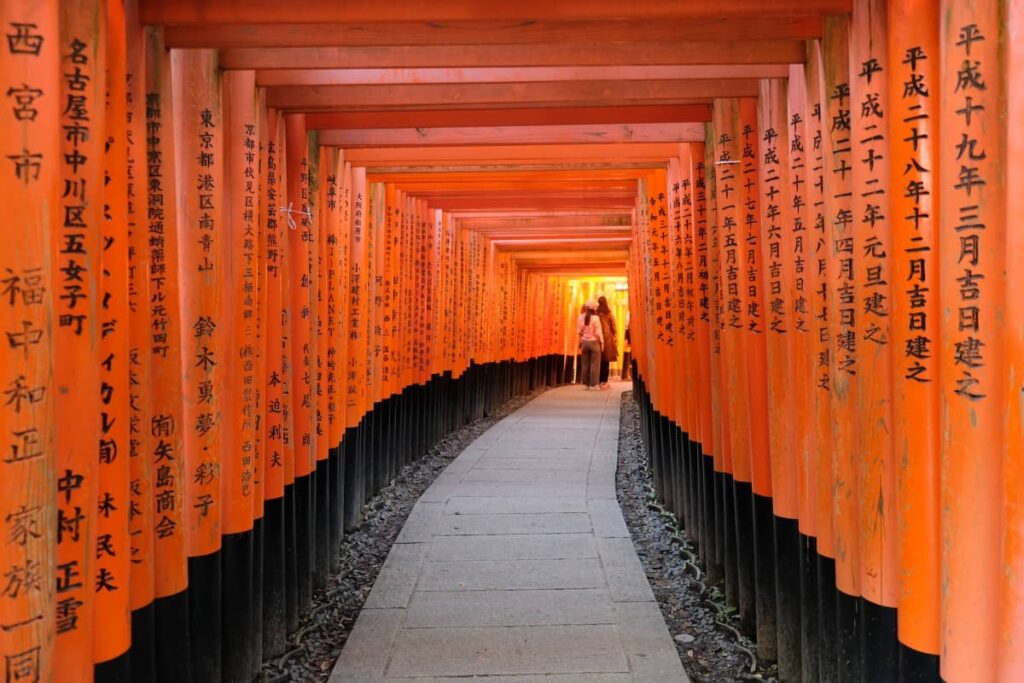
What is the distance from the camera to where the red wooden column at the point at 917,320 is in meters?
2.21

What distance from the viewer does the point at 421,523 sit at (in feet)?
21.3

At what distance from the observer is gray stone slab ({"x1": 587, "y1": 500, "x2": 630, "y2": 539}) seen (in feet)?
20.2

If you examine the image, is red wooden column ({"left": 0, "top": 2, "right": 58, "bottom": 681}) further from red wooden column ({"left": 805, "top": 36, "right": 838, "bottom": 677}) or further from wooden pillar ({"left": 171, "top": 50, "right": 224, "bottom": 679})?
red wooden column ({"left": 805, "top": 36, "right": 838, "bottom": 677})

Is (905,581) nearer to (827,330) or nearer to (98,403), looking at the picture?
(827,330)

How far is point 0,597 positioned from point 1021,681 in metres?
2.25

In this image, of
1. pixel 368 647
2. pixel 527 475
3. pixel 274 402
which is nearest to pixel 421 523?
pixel 527 475

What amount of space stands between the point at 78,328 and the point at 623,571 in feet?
13.2

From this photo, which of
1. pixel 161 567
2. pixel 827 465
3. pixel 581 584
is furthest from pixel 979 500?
pixel 581 584

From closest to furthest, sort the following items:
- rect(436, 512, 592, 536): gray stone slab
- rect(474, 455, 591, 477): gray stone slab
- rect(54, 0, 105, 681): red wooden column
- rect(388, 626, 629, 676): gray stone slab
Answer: rect(54, 0, 105, 681): red wooden column < rect(388, 626, 629, 676): gray stone slab < rect(436, 512, 592, 536): gray stone slab < rect(474, 455, 591, 477): gray stone slab

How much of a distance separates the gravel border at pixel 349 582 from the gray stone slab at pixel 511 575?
1.44ft

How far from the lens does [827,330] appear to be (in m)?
3.04

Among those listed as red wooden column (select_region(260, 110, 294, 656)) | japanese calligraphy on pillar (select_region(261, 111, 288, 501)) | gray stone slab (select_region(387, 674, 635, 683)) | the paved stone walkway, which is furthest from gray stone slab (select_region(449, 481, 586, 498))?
gray stone slab (select_region(387, 674, 635, 683))

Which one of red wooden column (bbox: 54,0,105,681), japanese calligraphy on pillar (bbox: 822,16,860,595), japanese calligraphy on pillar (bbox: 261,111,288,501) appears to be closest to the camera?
red wooden column (bbox: 54,0,105,681)

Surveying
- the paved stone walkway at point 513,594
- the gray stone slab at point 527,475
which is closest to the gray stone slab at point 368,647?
the paved stone walkway at point 513,594
